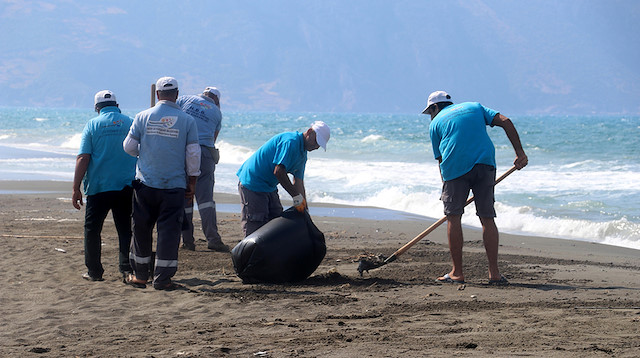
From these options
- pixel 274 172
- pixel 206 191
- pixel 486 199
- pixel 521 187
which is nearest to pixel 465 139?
pixel 486 199

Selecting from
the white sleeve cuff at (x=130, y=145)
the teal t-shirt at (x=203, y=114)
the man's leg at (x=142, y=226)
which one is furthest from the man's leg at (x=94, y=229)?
the teal t-shirt at (x=203, y=114)

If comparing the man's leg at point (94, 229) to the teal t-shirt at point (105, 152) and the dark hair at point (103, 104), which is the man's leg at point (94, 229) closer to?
the teal t-shirt at point (105, 152)

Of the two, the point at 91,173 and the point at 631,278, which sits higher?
the point at 91,173

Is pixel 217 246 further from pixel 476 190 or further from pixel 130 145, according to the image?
pixel 476 190

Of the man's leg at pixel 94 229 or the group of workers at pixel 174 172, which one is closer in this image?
the group of workers at pixel 174 172

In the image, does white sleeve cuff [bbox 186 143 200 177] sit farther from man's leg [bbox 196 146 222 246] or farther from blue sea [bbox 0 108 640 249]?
blue sea [bbox 0 108 640 249]

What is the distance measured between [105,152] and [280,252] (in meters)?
1.57

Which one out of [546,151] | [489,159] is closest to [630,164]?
[546,151]

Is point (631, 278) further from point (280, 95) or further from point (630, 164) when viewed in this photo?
point (280, 95)

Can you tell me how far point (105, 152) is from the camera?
6332mm

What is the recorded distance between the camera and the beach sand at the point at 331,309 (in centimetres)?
449

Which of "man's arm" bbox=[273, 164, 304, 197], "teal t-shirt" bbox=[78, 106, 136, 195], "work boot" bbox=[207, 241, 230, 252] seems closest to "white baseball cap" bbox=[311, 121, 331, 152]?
"man's arm" bbox=[273, 164, 304, 197]

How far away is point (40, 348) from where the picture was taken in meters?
4.54

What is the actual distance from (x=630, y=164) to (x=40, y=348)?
2250 centimetres
